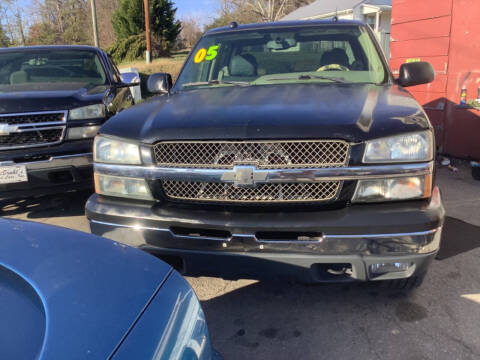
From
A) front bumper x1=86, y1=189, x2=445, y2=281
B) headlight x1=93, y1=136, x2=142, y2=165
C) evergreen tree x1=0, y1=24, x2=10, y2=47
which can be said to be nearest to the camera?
front bumper x1=86, y1=189, x2=445, y2=281

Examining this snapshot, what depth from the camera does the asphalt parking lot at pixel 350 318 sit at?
2.28m

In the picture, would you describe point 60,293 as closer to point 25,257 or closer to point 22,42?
point 25,257

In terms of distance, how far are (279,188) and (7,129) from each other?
298 centimetres

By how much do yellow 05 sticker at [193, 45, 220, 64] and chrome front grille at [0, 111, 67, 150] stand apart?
4.72ft

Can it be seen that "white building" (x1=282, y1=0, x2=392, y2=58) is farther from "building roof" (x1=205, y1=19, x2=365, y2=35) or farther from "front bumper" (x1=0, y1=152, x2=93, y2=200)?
"front bumper" (x1=0, y1=152, x2=93, y2=200)

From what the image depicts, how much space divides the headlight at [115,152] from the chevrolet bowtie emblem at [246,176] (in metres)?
0.58

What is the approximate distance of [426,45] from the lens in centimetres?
688

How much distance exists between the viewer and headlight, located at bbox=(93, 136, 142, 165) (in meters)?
2.42

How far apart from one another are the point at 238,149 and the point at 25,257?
1.15 meters

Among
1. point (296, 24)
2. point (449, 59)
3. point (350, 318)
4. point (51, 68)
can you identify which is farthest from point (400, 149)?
point (449, 59)

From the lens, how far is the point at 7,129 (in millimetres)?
3988

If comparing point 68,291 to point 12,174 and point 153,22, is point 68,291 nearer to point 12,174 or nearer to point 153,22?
point 12,174

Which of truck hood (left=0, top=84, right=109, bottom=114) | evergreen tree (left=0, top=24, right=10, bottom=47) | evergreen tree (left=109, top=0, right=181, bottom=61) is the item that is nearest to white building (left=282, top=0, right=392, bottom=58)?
evergreen tree (left=109, top=0, right=181, bottom=61)

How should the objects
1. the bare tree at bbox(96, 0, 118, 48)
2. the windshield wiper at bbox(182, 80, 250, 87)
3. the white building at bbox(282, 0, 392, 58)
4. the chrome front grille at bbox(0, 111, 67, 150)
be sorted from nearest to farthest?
1. the windshield wiper at bbox(182, 80, 250, 87)
2. the chrome front grille at bbox(0, 111, 67, 150)
3. the white building at bbox(282, 0, 392, 58)
4. the bare tree at bbox(96, 0, 118, 48)
